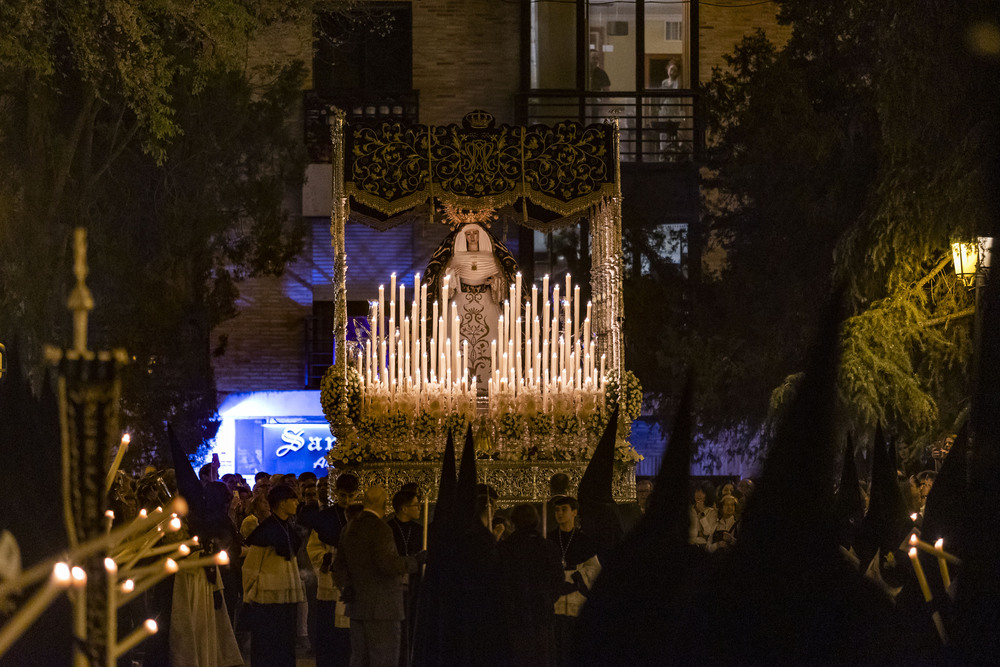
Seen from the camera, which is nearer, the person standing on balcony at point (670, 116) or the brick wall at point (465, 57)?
the person standing on balcony at point (670, 116)

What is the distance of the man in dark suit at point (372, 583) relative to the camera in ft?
27.0

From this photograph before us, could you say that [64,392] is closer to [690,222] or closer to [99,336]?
[99,336]

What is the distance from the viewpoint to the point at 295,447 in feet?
69.2

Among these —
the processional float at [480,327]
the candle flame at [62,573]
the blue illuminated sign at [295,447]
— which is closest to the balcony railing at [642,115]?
the blue illuminated sign at [295,447]

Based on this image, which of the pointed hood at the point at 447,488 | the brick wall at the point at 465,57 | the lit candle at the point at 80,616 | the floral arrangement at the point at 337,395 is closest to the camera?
the lit candle at the point at 80,616

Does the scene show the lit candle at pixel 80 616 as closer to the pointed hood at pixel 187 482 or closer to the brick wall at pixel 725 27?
the pointed hood at pixel 187 482

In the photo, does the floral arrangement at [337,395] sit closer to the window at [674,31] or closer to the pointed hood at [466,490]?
the pointed hood at [466,490]

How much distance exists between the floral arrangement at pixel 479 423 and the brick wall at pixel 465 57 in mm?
9799

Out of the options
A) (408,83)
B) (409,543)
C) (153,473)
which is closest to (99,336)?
(408,83)

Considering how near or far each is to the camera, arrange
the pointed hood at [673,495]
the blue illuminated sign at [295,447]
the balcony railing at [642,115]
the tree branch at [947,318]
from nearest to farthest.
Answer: the pointed hood at [673,495], the tree branch at [947,318], the balcony railing at [642,115], the blue illuminated sign at [295,447]

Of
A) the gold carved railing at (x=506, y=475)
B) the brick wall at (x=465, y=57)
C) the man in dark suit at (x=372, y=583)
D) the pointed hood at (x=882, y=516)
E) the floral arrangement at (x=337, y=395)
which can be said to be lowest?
the man in dark suit at (x=372, y=583)

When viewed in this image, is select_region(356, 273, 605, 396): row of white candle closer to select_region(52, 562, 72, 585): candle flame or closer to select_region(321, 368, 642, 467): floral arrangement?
select_region(321, 368, 642, 467): floral arrangement

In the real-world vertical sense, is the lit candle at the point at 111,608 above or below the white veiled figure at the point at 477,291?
below

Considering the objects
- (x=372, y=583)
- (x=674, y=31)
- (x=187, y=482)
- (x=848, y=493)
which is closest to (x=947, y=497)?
(x=848, y=493)
